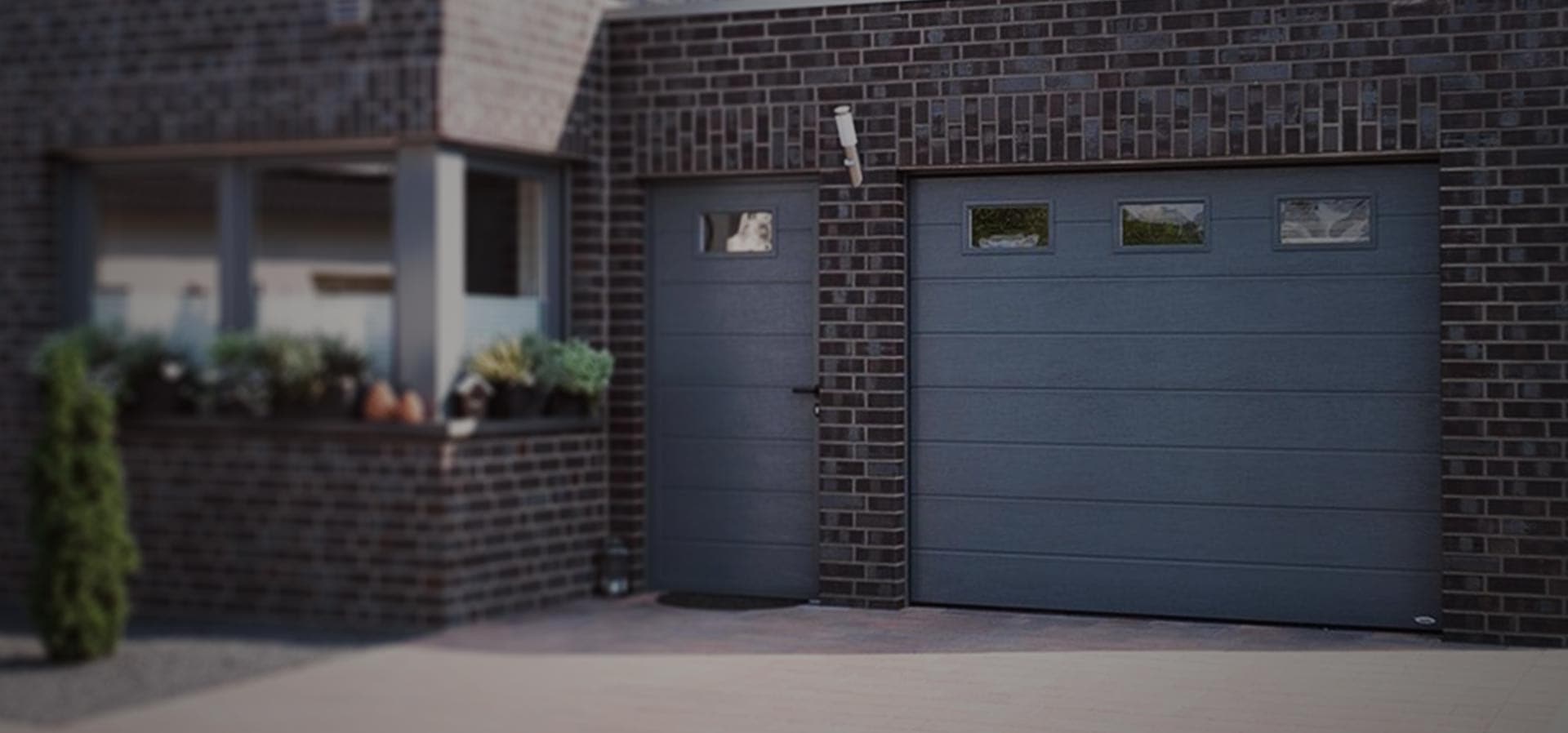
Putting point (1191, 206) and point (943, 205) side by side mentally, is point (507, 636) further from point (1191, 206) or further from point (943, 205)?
point (1191, 206)

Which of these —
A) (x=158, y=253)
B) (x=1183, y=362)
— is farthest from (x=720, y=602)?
(x=158, y=253)

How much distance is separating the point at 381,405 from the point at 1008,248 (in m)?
3.28

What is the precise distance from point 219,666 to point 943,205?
4.35m

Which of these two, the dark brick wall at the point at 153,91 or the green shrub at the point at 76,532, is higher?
the dark brick wall at the point at 153,91

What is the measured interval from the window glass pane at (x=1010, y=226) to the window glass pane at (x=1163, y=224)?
42 centimetres

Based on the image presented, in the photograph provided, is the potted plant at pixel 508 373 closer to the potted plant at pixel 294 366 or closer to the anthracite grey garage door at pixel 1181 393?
the potted plant at pixel 294 366

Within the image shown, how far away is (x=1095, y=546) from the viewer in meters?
11.0

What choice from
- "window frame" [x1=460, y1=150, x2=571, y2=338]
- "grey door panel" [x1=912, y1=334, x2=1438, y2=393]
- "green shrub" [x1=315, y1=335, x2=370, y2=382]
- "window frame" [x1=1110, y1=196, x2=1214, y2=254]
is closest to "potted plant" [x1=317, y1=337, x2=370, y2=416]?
"green shrub" [x1=315, y1=335, x2=370, y2=382]

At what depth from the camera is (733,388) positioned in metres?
11.6

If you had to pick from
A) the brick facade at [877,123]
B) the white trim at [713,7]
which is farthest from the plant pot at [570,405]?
the white trim at [713,7]

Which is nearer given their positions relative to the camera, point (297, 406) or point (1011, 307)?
point (297, 406)

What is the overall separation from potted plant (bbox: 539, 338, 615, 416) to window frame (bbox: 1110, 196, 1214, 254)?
109 inches

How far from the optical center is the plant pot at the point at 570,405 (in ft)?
37.1

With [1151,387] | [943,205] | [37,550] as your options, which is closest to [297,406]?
[37,550]
